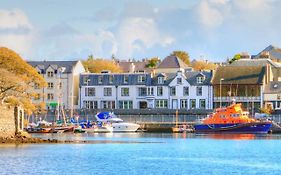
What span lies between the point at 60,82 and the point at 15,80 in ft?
194

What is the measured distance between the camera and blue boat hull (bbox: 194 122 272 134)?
4646 inches

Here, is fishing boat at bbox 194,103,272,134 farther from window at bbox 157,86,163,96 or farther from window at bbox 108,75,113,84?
window at bbox 108,75,113,84

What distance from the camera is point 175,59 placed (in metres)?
159

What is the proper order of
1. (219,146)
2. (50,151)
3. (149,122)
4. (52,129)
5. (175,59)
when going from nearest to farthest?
(50,151) < (219,146) < (52,129) < (149,122) < (175,59)

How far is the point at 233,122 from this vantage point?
390ft

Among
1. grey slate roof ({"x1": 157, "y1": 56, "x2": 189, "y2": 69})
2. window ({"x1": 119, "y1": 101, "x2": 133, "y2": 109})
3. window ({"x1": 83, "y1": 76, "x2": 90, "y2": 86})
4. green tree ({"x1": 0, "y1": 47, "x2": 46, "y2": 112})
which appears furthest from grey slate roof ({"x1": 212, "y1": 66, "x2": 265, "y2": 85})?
green tree ({"x1": 0, "y1": 47, "x2": 46, "y2": 112})

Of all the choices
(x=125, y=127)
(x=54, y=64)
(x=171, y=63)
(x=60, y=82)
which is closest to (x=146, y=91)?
(x=60, y=82)

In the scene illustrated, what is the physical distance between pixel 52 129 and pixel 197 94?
25.4 meters

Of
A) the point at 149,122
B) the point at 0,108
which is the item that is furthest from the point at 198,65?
the point at 0,108

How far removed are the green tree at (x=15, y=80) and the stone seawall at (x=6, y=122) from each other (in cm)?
288

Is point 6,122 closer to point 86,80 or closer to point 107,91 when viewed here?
point 107,91

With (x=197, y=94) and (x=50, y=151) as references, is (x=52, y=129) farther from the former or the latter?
(x=50, y=151)

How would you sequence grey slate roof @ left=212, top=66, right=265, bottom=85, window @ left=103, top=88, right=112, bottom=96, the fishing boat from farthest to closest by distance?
window @ left=103, top=88, right=112, bottom=96, grey slate roof @ left=212, top=66, right=265, bottom=85, the fishing boat

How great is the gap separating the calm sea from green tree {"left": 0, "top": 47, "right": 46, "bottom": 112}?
6137 mm
